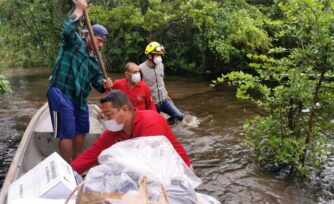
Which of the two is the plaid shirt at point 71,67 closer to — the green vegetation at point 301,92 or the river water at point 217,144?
the green vegetation at point 301,92

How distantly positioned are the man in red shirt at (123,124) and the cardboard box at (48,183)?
400 mm

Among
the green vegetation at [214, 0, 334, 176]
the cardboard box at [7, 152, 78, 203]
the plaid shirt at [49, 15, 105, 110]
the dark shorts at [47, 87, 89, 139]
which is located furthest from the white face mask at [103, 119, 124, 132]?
the green vegetation at [214, 0, 334, 176]

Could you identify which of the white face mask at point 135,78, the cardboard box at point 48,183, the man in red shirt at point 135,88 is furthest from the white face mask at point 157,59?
the cardboard box at point 48,183

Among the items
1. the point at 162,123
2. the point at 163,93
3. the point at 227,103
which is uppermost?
the point at 162,123

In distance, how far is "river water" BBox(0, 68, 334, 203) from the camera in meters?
5.39

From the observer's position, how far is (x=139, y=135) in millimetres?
3252

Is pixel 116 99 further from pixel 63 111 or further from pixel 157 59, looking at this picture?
pixel 157 59

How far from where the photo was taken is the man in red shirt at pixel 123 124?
10.7 ft

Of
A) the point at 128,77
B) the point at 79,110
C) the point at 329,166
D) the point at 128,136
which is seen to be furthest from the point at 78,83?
the point at 329,166

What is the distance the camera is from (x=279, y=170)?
5938mm

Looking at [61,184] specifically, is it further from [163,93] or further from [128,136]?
[163,93]

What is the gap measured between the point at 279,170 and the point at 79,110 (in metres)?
2.93

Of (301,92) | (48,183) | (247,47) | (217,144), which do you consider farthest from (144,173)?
(247,47)

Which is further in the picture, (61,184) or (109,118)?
(109,118)
